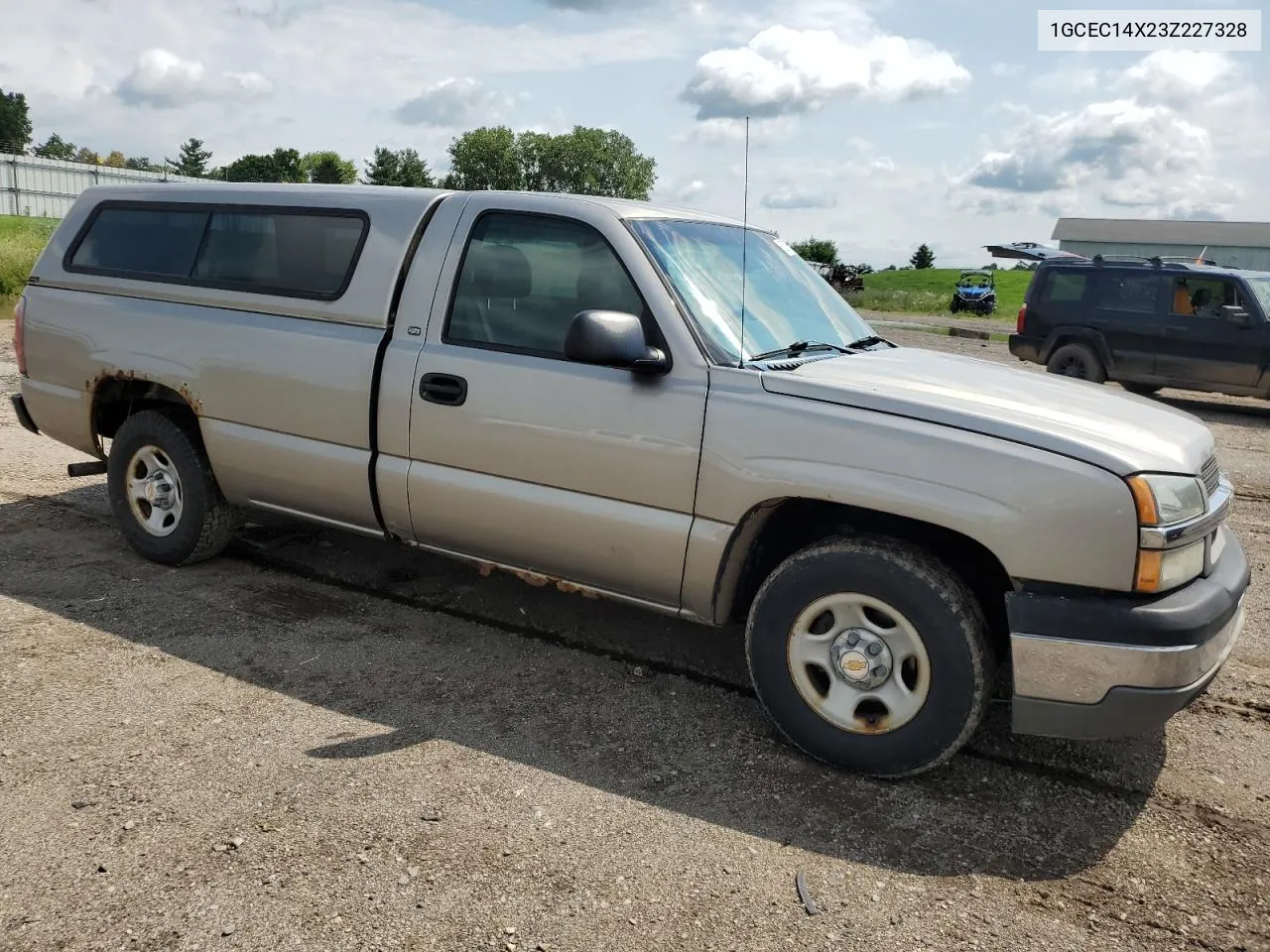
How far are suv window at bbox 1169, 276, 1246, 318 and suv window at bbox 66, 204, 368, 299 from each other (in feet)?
38.4

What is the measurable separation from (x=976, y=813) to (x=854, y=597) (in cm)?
76

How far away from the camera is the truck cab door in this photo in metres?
3.62

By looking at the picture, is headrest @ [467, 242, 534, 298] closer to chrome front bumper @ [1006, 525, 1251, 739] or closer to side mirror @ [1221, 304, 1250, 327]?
chrome front bumper @ [1006, 525, 1251, 739]

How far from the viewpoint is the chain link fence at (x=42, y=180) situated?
149ft

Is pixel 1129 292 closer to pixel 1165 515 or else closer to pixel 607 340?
pixel 1165 515

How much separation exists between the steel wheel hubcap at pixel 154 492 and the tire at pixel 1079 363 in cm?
1160

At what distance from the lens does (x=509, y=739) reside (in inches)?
140

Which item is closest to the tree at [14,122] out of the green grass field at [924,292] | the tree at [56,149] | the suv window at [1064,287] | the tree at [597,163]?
the tree at [56,149]

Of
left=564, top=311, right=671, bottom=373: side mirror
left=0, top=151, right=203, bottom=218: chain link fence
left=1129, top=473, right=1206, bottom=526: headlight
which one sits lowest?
left=1129, top=473, right=1206, bottom=526: headlight

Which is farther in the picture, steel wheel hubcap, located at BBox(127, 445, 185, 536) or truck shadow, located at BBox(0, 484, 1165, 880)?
steel wheel hubcap, located at BBox(127, 445, 185, 536)

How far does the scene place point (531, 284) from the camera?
158 inches

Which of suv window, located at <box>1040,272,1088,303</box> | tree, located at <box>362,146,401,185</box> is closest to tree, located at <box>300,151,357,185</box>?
tree, located at <box>362,146,401,185</box>

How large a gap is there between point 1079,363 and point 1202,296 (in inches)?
64.6

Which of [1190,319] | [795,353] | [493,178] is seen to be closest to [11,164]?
[1190,319]
